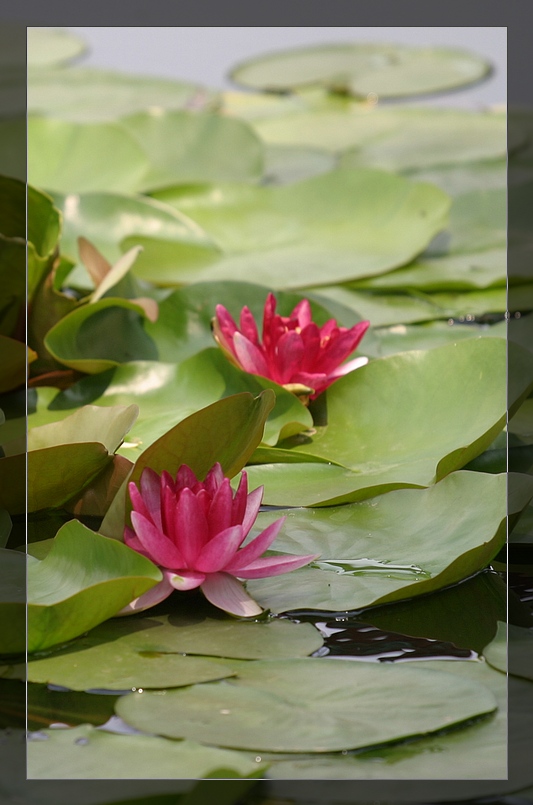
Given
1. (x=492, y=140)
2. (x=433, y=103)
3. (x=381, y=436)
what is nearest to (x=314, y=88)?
(x=433, y=103)

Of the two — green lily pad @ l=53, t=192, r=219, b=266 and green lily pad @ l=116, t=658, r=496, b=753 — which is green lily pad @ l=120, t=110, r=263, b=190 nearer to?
green lily pad @ l=53, t=192, r=219, b=266

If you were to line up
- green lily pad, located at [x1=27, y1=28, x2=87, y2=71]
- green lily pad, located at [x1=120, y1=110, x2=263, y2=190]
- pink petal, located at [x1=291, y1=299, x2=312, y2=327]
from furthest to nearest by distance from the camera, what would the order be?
green lily pad, located at [x1=27, y1=28, x2=87, y2=71] → green lily pad, located at [x1=120, y1=110, x2=263, y2=190] → pink petal, located at [x1=291, y1=299, x2=312, y2=327]

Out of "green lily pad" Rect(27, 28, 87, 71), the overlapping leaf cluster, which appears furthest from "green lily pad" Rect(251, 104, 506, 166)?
"green lily pad" Rect(27, 28, 87, 71)

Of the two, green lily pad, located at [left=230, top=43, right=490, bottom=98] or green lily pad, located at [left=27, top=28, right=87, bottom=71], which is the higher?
green lily pad, located at [left=27, top=28, right=87, bottom=71]

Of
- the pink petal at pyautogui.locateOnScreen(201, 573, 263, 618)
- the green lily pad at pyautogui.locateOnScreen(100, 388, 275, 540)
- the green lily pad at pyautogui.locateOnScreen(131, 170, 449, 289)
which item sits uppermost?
the green lily pad at pyautogui.locateOnScreen(100, 388, 275, 540)

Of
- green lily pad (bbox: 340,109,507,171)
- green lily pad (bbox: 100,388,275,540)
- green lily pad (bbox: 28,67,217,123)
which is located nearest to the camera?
green lily pad (bbox: 100,388,275,540)

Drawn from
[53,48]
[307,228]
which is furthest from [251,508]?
[53,48]

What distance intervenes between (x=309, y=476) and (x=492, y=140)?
194 centimetres

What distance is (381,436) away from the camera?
107cm

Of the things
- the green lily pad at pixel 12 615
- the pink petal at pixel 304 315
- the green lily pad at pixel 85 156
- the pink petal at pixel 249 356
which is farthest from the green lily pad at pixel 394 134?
the green lily pad at pixel 12 615

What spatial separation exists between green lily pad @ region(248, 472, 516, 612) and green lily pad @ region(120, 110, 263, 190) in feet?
4.94

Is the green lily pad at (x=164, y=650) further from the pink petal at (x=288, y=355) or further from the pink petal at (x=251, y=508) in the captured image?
the pink petal at (x=288, y=355)

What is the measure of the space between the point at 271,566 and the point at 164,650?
123 mm

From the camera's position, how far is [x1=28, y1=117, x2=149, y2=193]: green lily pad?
6.64ft
